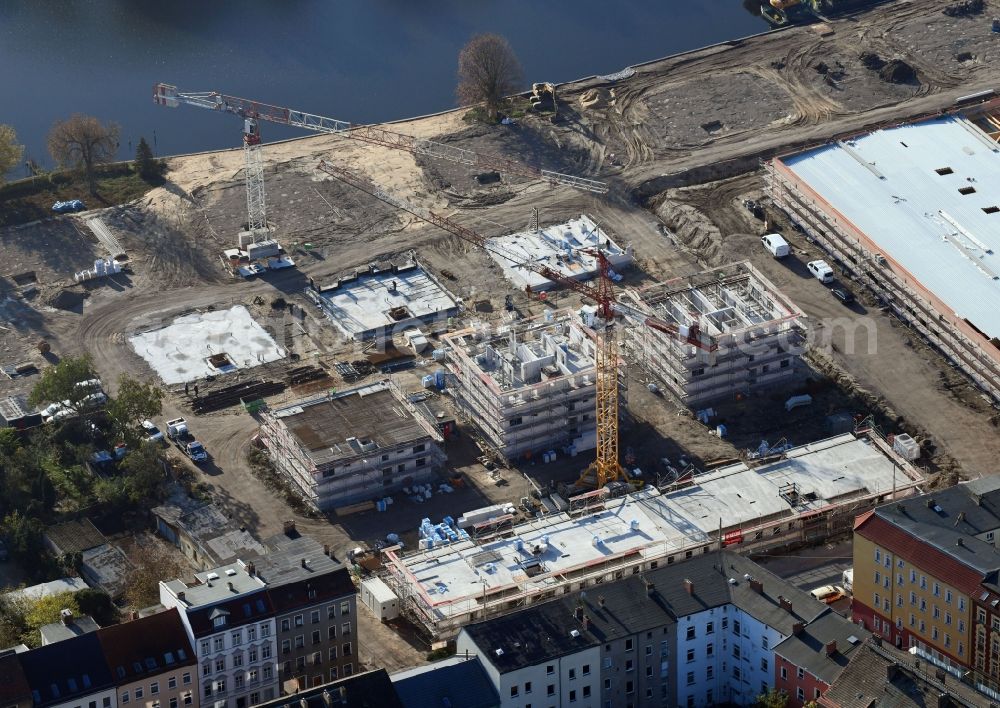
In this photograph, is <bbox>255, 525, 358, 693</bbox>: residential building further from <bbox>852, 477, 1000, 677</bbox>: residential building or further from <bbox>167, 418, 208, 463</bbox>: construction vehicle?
<bbox>852, 477, 1000, 677</bbox>: residential building

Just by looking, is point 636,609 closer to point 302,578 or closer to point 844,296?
point 302,578

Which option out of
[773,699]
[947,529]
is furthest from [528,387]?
[773,699]

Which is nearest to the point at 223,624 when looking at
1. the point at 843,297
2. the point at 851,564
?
the point at 851,564

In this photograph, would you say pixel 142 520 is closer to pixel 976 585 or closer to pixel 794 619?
pixel 794 619

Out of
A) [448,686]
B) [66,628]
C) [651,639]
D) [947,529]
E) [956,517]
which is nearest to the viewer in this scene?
[448,686]

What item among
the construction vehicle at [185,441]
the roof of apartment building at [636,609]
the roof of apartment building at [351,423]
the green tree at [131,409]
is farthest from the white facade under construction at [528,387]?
the roof of apartment building at [636,609]

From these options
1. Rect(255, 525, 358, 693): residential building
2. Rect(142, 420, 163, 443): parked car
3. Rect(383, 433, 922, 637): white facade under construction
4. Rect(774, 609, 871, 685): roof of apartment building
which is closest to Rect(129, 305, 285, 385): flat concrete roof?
Rect(142, 420, 163, 443): parked car
